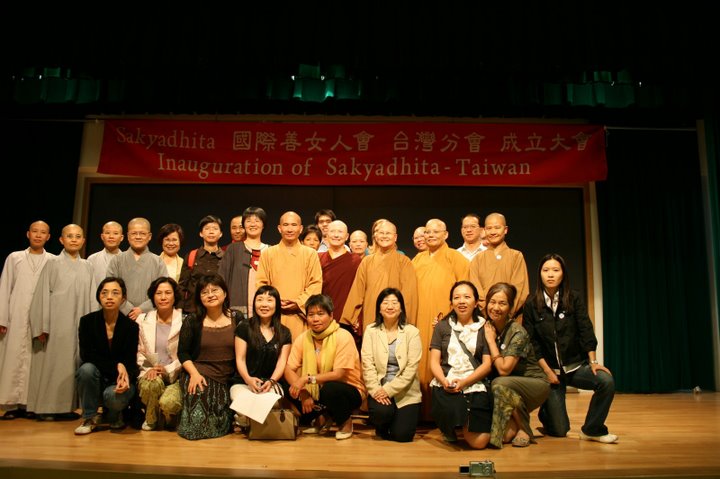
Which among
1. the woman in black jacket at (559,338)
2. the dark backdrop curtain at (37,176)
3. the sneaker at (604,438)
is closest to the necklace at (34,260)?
the dark backdrop curtain at (37,176)

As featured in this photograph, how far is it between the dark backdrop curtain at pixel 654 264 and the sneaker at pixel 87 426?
4874 millimetres

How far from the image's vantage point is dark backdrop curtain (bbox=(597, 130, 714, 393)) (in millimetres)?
6211

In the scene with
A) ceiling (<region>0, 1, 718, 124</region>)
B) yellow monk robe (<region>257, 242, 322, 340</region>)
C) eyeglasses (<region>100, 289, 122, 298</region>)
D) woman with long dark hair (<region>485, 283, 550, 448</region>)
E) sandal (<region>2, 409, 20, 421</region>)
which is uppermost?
ceiling (<region>0, 1, 718, 124</region>)

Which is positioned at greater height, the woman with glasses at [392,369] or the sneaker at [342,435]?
the woman with glasses at [392,369]

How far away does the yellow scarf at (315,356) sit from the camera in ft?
12.4

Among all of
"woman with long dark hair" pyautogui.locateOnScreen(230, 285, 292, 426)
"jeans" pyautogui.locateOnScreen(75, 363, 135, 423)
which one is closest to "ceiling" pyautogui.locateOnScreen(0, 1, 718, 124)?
"woman with long dark hair" pyautogui.locateOnScreen(230, 285, 292, 426)

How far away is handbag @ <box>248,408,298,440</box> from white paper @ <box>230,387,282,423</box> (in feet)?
0.26

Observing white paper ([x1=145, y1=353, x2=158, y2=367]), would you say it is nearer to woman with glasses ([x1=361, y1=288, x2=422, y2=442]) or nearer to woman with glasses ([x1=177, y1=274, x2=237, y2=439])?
woman with glasses ([x1=177, y1=274, x2=237, y2=439])

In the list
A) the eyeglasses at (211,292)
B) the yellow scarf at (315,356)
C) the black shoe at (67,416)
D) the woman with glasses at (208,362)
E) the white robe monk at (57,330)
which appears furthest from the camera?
the black shoe at (67,416)

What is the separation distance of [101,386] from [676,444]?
3595 millimetres

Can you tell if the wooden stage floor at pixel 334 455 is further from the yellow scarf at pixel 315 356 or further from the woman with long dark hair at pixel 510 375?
the yellow scarf at pixel 315 356

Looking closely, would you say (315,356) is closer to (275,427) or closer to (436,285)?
(275,427)

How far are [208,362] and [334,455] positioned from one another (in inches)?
42.6

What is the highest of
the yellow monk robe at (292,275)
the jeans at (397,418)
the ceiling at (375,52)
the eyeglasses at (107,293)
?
the ceiling at (375,52)
